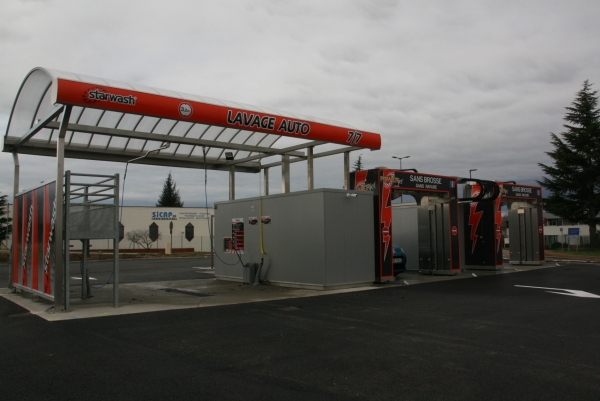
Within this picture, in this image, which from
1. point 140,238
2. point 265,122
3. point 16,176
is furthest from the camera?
point 140,238

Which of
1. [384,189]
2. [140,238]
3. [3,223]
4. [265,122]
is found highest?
[265,122]

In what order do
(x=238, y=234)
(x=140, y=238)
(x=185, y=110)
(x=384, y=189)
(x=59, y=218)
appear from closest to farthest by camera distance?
(x=59, y=218) < (x=185, y=110) < (x=384, y=189) < (x=238, y=234) < (x=140, y=238)

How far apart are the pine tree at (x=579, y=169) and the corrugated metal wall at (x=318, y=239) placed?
3228cm

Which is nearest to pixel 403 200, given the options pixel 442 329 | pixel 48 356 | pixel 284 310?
pixel 284 310

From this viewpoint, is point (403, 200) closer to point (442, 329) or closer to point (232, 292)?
point (232, 292)

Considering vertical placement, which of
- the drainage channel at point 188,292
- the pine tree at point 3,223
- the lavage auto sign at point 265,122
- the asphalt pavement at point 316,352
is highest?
the lavage auto sign at point 265,122

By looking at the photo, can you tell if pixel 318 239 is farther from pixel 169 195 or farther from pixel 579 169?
pixel 169 195

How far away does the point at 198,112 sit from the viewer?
33.0 feet

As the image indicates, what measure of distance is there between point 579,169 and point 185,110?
3967 centimetres

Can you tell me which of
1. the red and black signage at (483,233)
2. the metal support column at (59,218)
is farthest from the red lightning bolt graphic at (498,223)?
the metal support column at (59,218)

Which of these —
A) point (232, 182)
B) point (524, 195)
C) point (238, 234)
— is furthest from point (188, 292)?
point (524, 195)

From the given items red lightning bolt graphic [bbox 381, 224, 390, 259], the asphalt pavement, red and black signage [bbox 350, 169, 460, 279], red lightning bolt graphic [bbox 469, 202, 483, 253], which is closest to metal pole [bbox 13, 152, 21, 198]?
the asphalt pavement

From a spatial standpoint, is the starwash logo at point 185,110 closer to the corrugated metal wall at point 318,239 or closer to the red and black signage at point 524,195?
the corrugated metal wall at point 318,239

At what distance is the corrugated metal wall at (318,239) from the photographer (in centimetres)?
1262
